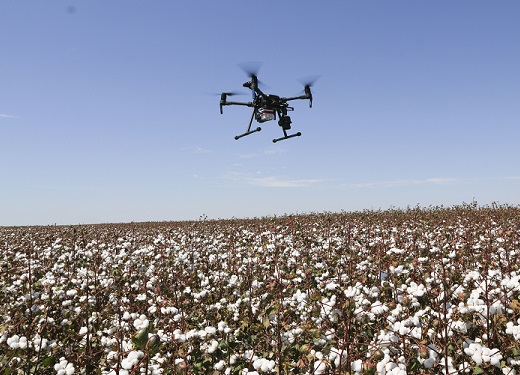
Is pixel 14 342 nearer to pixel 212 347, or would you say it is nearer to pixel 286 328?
A: pixel 212 347

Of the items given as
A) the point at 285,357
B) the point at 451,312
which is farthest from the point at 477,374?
the point at 285,357

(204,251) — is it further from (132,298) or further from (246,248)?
(132,298)

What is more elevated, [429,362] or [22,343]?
[429,362]

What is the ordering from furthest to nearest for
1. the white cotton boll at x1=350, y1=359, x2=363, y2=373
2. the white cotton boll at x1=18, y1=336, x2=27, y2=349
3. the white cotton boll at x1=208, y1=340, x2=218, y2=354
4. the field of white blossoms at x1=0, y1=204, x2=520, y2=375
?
the white cotton boll at x1=18, y1=336, x2=27, y2=349 → the white cotton boll at x1=208, y1=340, x2=218, y2=354 → the field of white blossoms at x1=0, y1=204, x2=520, y2=375 → the white cotton boll at x1=350, y1=359, x2=363, y2=373

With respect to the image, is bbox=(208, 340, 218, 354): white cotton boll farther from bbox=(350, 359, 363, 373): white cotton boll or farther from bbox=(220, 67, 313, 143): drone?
bbox=(220, 67, 313, 143): drone

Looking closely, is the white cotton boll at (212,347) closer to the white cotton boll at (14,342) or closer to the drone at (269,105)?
the white cotton boll at (14,342)

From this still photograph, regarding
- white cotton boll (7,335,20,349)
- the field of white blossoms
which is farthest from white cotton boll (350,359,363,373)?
white cotton boll (7,335,20,349)

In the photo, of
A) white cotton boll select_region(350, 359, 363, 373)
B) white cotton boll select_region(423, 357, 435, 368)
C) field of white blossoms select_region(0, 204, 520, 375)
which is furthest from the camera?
field of white blossoms select_region(0, 204, 520, 375)

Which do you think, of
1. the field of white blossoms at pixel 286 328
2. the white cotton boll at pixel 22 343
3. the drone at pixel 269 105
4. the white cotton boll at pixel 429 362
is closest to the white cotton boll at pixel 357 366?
the field of white blossoms at pixel 286 328

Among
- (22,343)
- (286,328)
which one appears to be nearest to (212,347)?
(286,328)

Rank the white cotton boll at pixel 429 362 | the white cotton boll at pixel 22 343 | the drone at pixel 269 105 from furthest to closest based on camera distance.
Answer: the drone at pixel 269 105 → the white cotton boll at pixel 22 343 → the white cotton boll at pixel 429 362

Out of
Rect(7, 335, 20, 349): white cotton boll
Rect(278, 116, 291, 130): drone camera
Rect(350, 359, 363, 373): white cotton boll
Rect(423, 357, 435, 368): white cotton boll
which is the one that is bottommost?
Rect(7, 335, 20, 349): white cotton boll
